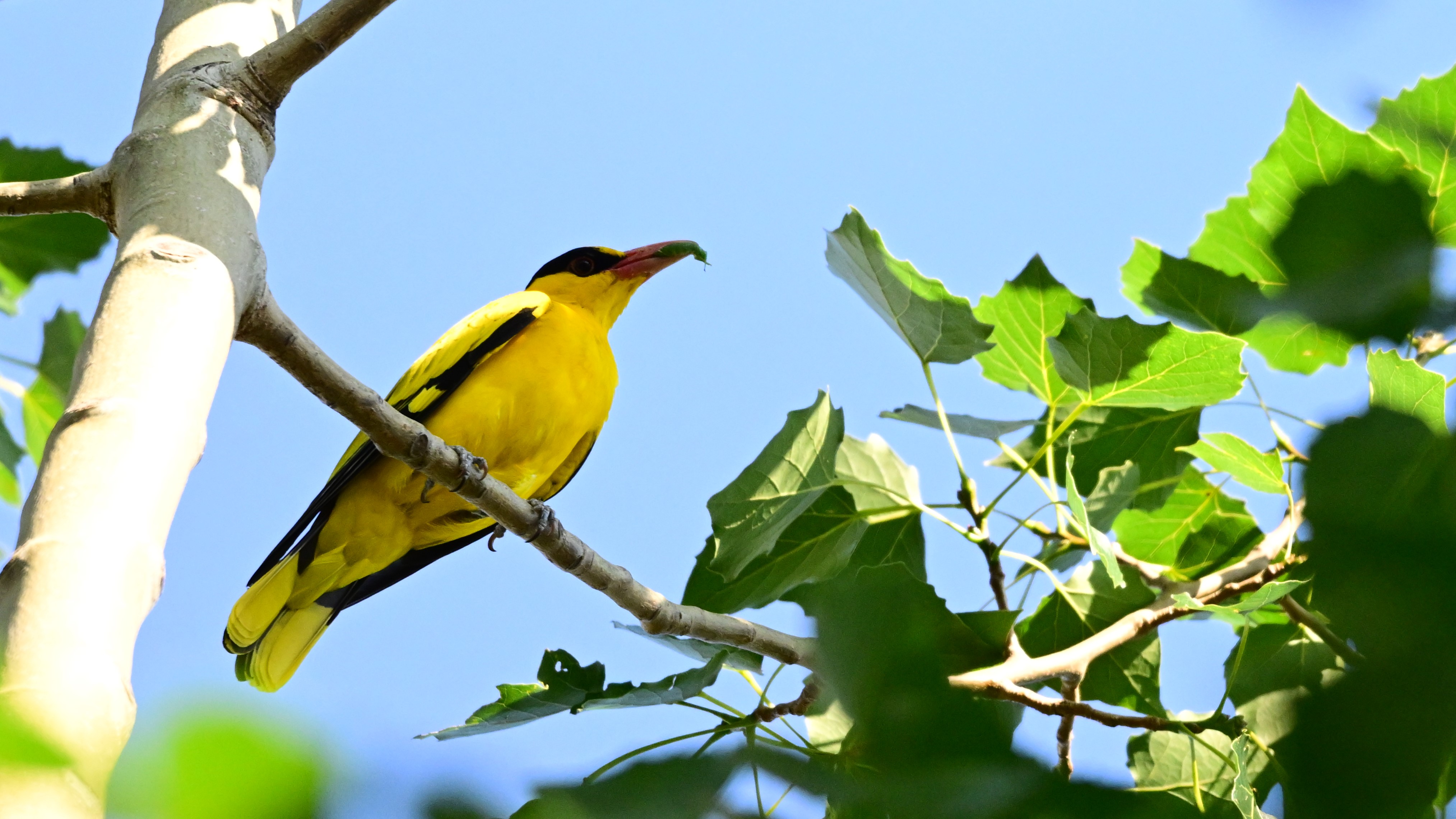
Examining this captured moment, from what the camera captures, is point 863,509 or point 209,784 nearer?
point 209,784

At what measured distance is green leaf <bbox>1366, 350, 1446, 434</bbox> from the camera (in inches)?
28.5

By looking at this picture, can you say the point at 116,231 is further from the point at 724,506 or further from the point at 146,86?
the point at 724,506

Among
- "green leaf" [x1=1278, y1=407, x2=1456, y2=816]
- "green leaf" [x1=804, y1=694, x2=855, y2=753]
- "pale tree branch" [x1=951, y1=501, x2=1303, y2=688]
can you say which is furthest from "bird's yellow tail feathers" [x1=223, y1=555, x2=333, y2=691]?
"green leaf" [x1=1278, y1=407, x2=1456, y2=816]

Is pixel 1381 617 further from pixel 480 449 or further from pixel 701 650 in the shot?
A: pixel 480 449

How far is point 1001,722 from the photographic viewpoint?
1.42ft

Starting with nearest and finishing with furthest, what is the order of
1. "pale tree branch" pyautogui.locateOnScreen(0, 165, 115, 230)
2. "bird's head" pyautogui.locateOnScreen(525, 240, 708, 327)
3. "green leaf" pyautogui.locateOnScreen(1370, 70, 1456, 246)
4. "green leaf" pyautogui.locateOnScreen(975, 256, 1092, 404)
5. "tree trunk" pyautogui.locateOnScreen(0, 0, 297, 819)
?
"green leaf" pyautogui.locateOnScreen(1370, 70, 1456, 246)
"tree trunk" pyautogui.locateOnScreen(0, 0, 297, 819)
"pale tree branch" pyautogui.locateOnScreen(0, 165, 115, 230)
"green leaf" pyautogui.locateOnScreen(975, 256, 1092, 404)
"bird's head" pyautogui.locateOnScreen(525, 240, 708, 327)

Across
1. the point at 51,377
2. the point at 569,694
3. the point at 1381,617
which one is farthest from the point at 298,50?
the point at 1381,617

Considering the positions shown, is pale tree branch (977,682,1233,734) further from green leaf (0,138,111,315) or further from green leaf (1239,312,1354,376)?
green leaf (0,138,111,315)

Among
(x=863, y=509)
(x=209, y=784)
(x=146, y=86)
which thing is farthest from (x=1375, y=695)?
(x=863, y=509)

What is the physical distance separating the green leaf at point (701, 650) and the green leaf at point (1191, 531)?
122 centimetres

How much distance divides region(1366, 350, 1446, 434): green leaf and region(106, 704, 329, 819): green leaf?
0.53 m

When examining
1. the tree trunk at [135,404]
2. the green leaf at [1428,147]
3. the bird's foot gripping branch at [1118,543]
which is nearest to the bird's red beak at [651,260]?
the bird's foot gripping branch at [1118,543]

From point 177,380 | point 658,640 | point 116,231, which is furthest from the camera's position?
point 658,640

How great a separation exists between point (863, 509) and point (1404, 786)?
2.72 metres
